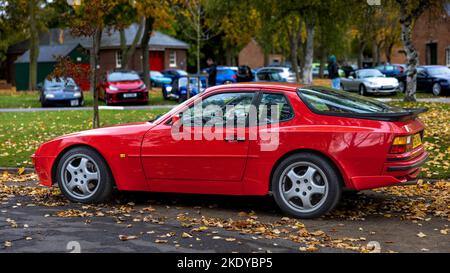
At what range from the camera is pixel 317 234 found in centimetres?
586

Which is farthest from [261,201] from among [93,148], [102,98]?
[102,98]

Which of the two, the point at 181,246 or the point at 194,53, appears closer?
the point at 181,246

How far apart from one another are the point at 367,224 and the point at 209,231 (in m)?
1.69

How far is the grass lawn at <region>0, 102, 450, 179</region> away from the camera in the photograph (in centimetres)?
1016

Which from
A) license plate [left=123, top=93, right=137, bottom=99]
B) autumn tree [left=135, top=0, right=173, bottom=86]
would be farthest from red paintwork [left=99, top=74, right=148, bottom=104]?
autumn tree [left=135, top=0, right=173, bottom=86]

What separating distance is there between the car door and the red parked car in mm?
19140

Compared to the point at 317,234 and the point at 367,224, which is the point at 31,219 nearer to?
the point at 317,234

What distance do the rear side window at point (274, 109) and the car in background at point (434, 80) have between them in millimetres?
22398

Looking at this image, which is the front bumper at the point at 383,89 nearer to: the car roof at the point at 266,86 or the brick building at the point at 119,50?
the car roof at the point at 266,86

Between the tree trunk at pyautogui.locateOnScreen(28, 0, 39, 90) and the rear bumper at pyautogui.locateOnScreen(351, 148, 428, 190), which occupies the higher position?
the tree trunk at pyautogui.locateOnScreen(28, 0, 39, 90)

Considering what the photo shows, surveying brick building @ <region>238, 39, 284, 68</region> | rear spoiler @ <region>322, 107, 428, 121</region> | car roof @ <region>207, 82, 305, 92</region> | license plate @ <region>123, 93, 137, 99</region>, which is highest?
brick building @ <region>238, 39, 284, 68</region>

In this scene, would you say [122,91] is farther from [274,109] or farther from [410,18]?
[274,109]

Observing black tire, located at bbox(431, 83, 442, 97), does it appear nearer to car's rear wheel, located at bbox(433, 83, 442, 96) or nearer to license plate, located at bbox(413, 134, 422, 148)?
car's rear wheel, located at bbox(433, 83, 442, 96)

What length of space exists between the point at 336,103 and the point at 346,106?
12 cm
